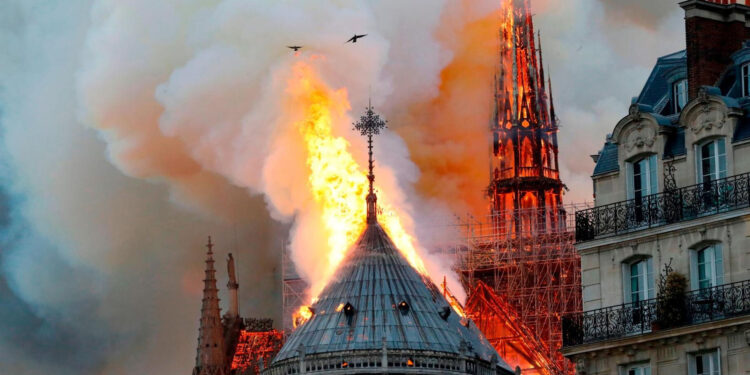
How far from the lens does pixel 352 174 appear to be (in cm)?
12619

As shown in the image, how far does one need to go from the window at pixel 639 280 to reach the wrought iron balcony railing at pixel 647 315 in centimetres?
37

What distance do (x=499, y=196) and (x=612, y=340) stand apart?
248 ft

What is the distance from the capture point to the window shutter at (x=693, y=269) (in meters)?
77.0

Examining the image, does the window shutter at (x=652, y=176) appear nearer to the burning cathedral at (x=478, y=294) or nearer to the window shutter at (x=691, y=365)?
the window shutter at (x=691, y=365)

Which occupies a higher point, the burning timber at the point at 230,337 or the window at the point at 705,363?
the burning timber at the point at 230,337

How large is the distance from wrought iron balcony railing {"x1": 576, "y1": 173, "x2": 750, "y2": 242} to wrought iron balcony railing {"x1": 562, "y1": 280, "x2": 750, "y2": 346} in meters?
2.33

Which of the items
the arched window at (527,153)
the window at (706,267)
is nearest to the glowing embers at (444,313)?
the window at (706,267)

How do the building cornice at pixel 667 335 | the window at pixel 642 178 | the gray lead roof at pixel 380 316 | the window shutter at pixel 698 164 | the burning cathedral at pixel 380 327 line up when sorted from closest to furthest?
1. the building cornice at pixel 667 335
2. the window shutter at pixel 698 164
3. the window at pixel 642 178
4. the burning cathedral at pixel 380 327
5. the gray lead roof at pixel 380 316

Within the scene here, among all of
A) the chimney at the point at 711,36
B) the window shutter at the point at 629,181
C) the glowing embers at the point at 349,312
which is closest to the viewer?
the window shutter at the point at 629,181

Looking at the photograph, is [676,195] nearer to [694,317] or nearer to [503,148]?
[694,317]

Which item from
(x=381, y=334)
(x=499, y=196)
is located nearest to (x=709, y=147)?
(x=381, y=334)

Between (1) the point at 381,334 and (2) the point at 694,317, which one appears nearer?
(2) the point at 694,317

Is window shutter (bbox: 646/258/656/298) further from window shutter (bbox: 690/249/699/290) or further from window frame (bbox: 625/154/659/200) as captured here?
window frame (bbox: 625/154/659/200)

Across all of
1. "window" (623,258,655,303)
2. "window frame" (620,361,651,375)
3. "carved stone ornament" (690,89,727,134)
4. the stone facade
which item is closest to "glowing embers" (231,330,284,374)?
the stone facade
